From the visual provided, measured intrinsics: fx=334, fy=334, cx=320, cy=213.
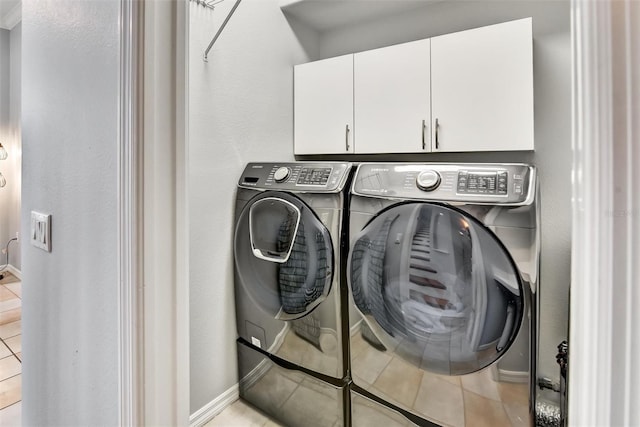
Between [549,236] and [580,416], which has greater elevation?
[549,236]

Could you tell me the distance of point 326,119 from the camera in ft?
6.70

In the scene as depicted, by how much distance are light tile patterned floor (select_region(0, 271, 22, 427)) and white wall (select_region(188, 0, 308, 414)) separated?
0.95 metres

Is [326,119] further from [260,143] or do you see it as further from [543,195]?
[543,195]

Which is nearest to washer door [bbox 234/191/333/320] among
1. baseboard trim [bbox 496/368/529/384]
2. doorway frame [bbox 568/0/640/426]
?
baseboard trim [bbox 496/368/529/384]

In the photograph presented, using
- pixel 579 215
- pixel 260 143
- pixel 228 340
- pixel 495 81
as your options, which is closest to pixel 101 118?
pixel 579 215

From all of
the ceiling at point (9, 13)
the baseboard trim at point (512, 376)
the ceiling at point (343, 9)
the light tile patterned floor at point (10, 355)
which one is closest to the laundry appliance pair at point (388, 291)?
the baseboard trim at point (512, 376)

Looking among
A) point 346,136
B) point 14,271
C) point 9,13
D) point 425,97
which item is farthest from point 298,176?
point 14,271

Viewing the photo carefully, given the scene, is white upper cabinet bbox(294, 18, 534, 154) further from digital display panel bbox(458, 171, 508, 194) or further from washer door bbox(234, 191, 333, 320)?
washer door bbox(234, 191, 333, 320)

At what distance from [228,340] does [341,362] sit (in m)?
0.70

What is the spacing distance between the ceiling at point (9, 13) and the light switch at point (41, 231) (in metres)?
3.49

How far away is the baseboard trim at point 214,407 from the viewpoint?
1.69m

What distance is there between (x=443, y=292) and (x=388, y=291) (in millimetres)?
214

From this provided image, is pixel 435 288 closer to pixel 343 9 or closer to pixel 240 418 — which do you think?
pixel 240 418

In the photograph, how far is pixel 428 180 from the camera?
125cm
